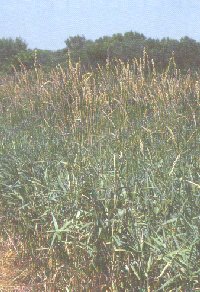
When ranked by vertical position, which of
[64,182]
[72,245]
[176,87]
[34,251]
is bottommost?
[34,251]

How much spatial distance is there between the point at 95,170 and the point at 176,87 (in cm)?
206

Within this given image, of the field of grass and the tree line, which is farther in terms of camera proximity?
the tree line

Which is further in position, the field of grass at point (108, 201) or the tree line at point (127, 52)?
the tree line at point (127, 52)

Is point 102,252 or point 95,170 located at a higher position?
point 95,170

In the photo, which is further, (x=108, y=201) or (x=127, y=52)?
(x=127, y=52)

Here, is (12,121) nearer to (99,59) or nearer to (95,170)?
(95,170)

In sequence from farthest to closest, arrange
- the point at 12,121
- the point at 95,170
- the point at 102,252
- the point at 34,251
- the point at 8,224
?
the point at 12,121
the point at 8,224
the point at 34,251
the point at 95,170
the point at 102,252

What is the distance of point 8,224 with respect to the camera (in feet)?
16.7

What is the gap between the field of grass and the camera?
11.8 ft

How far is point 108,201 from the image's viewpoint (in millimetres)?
3914

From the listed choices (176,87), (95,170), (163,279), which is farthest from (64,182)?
(176,87)

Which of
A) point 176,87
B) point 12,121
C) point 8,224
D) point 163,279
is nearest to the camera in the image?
point 163,279

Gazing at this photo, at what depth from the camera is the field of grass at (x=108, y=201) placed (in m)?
3.58

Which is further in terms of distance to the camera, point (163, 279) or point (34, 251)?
point (34, 251)
